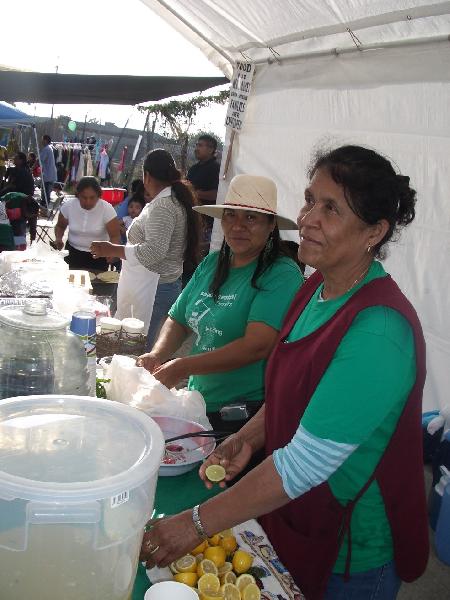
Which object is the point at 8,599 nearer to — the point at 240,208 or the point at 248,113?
the point at 240,208

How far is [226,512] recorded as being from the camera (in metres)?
1.21

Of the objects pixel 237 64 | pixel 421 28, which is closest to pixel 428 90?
pixel 421 28

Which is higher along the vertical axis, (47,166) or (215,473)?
(47,166)

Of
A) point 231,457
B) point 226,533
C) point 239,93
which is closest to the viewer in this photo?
point 226,533

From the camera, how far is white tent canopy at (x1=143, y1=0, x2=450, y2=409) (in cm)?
293

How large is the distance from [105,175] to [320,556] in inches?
710

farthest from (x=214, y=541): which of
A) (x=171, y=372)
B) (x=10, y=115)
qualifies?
(x=10, y=115)

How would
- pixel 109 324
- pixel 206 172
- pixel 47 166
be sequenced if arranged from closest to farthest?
pixel 109 324, pixel 206 172, pixel 47 166

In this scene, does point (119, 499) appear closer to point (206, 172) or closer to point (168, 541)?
point (168, 541)

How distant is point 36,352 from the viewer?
1.50 metres

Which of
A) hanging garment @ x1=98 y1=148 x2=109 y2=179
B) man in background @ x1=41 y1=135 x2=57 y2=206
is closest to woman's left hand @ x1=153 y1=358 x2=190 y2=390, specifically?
man in background @ x1=41 y1=135 x2=57 y2=206

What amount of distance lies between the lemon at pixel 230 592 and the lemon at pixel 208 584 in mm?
15

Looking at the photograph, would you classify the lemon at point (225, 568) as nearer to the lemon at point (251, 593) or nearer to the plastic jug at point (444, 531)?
the lemon at point (251, 593)

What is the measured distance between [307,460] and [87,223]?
4821 mm
